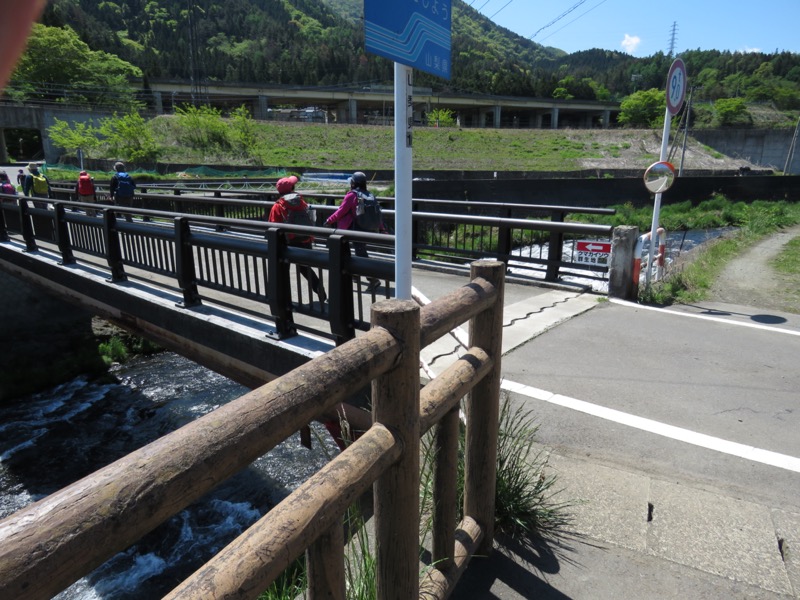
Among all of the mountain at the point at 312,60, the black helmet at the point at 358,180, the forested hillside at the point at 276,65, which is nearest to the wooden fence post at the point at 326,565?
the black helmet at the point at 358,180

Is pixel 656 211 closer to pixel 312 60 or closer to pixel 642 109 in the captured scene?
pixel 642 109

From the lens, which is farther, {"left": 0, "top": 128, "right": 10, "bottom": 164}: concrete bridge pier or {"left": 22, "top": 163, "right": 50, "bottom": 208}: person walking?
{"left": 0, "top": 128, "right": 10, "bottom": 164}: concrete bridge pier

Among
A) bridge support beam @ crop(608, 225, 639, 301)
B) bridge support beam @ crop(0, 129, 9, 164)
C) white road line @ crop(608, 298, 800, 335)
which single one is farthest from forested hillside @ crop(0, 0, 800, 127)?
white road line @ crop(608, 298, 800, 335)

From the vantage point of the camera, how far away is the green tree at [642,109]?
118 meters

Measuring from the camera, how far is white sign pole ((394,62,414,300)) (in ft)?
10.1

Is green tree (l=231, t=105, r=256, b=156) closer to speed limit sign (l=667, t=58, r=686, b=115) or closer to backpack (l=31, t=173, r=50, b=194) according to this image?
backpack (l=31, t=173, r=50, b=194)

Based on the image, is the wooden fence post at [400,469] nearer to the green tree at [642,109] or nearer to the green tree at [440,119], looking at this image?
the green tree at [440,119]

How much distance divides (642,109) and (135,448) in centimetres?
12938

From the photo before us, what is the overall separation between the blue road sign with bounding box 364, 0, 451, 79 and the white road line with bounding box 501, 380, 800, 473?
9.27 feet

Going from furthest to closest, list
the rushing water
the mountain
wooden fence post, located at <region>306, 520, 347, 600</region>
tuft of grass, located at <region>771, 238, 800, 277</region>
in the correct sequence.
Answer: the mountain < tuft of grass, located at <region>771, 238, 800, 277</region> < the rushing water < wooden fence post, located at <region>306, 520, 347, 600</region>

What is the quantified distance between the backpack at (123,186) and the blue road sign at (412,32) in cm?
1345

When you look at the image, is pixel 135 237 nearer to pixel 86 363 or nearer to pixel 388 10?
pixel 86 363

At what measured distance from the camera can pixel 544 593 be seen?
2762 millimetres

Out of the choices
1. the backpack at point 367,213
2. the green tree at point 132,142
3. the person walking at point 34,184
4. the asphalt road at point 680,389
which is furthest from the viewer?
the green tree at point 132,142
